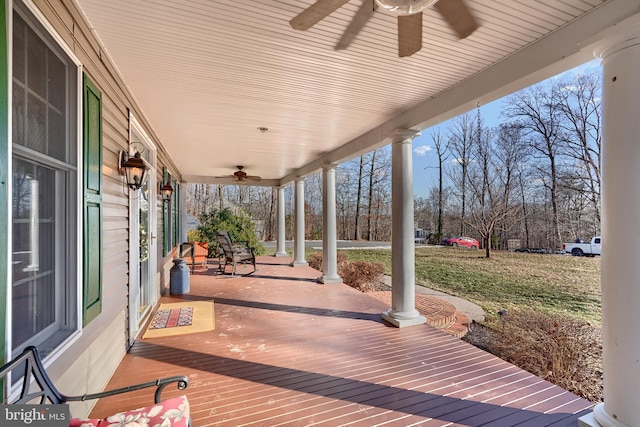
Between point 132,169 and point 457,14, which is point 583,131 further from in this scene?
point 132,169

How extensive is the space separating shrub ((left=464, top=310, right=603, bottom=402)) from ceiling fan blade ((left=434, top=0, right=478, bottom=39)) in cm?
385

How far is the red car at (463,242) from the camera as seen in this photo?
937 cm

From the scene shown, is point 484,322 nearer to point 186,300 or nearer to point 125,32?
point 186,300

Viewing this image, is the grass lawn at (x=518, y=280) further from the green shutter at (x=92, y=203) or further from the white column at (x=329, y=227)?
the green shutter at (x=92, y=203)

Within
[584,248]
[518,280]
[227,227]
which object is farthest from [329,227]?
[584,248]

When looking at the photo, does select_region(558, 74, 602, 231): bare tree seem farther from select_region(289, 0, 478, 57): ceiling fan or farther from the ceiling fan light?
the ceiling fan light

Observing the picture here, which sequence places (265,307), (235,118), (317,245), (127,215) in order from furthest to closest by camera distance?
(317,245) < (265,307) < (235,118) < (127,215)

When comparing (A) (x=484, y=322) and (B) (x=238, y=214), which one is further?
(B) (x=238, y=214)

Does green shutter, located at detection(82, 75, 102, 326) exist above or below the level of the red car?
above

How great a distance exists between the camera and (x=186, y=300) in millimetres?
4996

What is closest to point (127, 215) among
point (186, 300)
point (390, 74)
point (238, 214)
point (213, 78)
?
point (213, 78)

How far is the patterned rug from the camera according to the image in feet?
12.7

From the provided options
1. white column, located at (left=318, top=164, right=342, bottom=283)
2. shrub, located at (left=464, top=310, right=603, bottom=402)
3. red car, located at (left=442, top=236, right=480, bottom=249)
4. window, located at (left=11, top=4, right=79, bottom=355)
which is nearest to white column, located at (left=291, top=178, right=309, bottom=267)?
white column, located at (left=318, top=164, right=342, bottom=283)

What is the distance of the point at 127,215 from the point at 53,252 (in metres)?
1.40
